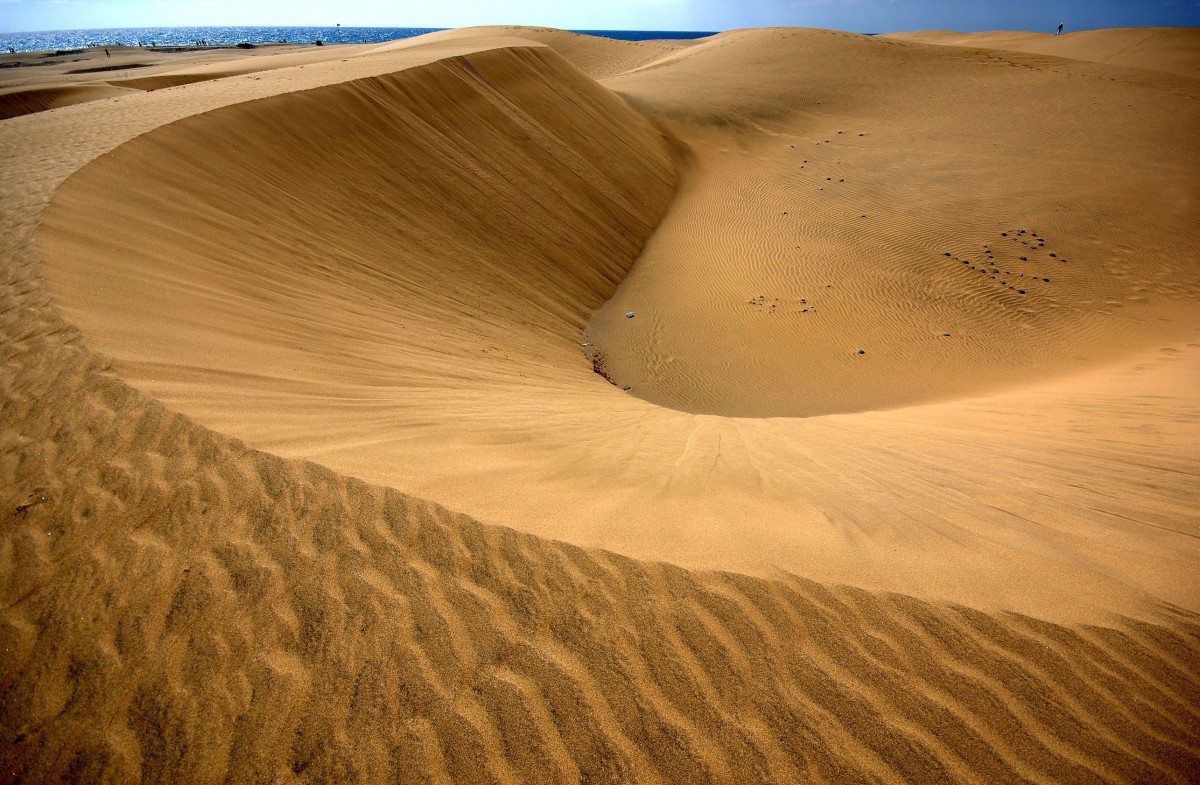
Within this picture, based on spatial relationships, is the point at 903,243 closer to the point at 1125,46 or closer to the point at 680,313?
the point at 680,313

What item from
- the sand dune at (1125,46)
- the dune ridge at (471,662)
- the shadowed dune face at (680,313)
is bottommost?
the dune ridge at (471,662)

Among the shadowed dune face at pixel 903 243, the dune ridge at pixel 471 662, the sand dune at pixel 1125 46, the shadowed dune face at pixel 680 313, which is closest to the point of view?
the dune ridge at pixel 471 662

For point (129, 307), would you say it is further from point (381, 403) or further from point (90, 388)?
point (381, 403)

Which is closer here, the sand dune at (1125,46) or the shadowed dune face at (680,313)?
the shadowed dune face at (680,313)

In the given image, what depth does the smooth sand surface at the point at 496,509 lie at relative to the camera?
199 cm

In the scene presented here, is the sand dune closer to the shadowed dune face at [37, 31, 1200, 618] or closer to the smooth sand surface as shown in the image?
the shadowed dune face at [37, 31, 1200, 618]

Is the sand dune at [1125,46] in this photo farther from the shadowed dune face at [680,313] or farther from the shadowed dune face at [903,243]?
the shadowed dune face at [680,313]

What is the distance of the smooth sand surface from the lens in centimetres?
199

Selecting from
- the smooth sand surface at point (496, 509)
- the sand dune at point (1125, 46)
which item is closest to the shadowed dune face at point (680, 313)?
the smooth sand surface at point (496, 509)

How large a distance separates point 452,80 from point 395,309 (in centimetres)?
763

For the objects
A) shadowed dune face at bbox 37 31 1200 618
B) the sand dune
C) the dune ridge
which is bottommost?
the dune ridge

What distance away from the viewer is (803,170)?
15.4 m

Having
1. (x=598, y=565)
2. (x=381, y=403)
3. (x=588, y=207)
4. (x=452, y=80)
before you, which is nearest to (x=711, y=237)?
(x=588, y=207)

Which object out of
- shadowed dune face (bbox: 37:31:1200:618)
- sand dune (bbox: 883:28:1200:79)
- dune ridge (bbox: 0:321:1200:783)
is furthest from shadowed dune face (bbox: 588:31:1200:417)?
sand dune (bbox: 883:28:1200:79)
